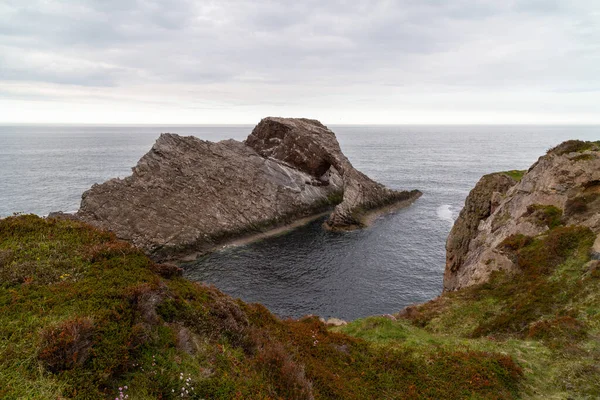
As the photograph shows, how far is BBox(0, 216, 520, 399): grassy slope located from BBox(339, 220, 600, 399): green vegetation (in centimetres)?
115

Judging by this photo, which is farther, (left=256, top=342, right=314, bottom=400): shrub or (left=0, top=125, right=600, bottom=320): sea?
(left=0, top=125, right=600, bottom=320): sea

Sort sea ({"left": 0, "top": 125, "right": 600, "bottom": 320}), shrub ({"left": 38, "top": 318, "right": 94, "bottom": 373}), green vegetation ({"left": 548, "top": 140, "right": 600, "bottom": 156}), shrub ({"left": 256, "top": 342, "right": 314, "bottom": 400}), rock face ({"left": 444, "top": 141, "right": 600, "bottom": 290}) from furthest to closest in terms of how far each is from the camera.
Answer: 1. sea ({"left": 0, "top": 125, "right": 600, "bottom": 320})
2. green vegetation ({"left": 548, "top": 140, "right": 600, "bottom": 156})
3. rock face ({"left": 444, "top": 141, "right": 600, "bottom": 290})
4. shrub ({"left": 256, "top": 342, "right": 314, "bottom": 400})
5. shrub ({"left": 38, "top": 318, "right": 94, "bottom": 373})

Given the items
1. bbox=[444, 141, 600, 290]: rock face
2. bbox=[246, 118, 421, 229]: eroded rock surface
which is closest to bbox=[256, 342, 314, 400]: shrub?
bbox=[444, 141, 600, 290]: rock face

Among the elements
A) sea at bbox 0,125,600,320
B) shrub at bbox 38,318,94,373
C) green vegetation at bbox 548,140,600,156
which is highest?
green vegetation at bbox 548,140,600,156

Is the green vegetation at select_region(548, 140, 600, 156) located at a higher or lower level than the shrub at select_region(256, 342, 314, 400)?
higher

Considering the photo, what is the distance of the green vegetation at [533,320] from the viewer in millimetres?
13844

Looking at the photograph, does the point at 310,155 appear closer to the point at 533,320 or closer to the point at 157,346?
the point at 533,320

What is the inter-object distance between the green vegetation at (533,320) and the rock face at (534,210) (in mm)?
908

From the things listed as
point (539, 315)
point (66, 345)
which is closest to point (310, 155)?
point (539, 315)

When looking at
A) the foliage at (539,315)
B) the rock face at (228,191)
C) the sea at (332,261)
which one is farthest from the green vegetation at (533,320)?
the rock face at (228,191)

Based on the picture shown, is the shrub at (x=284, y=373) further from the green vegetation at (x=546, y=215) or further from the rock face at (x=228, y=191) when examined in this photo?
the rock face at (x=228, y=191)

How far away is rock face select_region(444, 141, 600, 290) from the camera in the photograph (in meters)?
25.6

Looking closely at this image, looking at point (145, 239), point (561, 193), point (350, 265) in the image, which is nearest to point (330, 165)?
point (350, 265)

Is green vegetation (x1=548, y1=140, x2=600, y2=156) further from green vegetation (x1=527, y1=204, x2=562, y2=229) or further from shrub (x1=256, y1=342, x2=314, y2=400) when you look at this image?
shrub (x1=256, y1=342, x2=314, y2=400)
